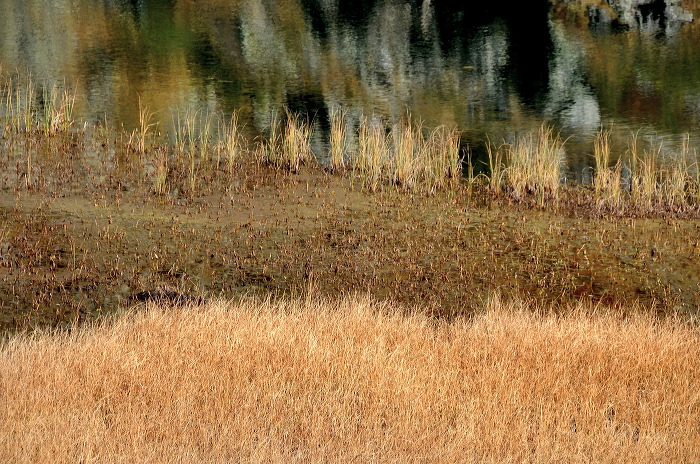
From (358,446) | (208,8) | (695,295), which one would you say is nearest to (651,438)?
(358,446)

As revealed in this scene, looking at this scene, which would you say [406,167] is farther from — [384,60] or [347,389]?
[384,60]

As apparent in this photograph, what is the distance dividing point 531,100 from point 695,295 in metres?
13.1

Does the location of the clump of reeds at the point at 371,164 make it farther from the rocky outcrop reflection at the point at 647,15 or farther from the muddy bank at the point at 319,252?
the rocky outcrop reflection at the point at 647,15

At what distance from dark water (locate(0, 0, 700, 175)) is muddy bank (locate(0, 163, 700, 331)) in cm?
502

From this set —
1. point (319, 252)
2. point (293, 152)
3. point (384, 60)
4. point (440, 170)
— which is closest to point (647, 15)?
point (384, 60)

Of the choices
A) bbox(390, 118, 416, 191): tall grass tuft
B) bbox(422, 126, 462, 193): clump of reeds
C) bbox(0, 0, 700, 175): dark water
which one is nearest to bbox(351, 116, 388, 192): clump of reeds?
bbox(390, 118, 416, 191): tall grass tuft

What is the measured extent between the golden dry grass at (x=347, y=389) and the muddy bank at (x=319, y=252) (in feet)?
4.04

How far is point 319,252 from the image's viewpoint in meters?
10.1

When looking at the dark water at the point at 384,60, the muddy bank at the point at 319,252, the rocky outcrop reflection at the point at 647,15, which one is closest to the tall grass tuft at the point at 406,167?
the muddy bank at the point at 319,252

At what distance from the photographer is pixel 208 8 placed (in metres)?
36.1

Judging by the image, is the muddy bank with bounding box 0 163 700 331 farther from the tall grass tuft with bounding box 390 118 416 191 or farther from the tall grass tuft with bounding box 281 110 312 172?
the tall grass tuft with bounding box 281 110 312 172

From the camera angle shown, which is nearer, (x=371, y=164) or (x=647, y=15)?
(x=371, y=164)

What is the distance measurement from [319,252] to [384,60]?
58.5 ft

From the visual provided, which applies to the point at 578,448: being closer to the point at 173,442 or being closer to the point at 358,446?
the point at 358,446
